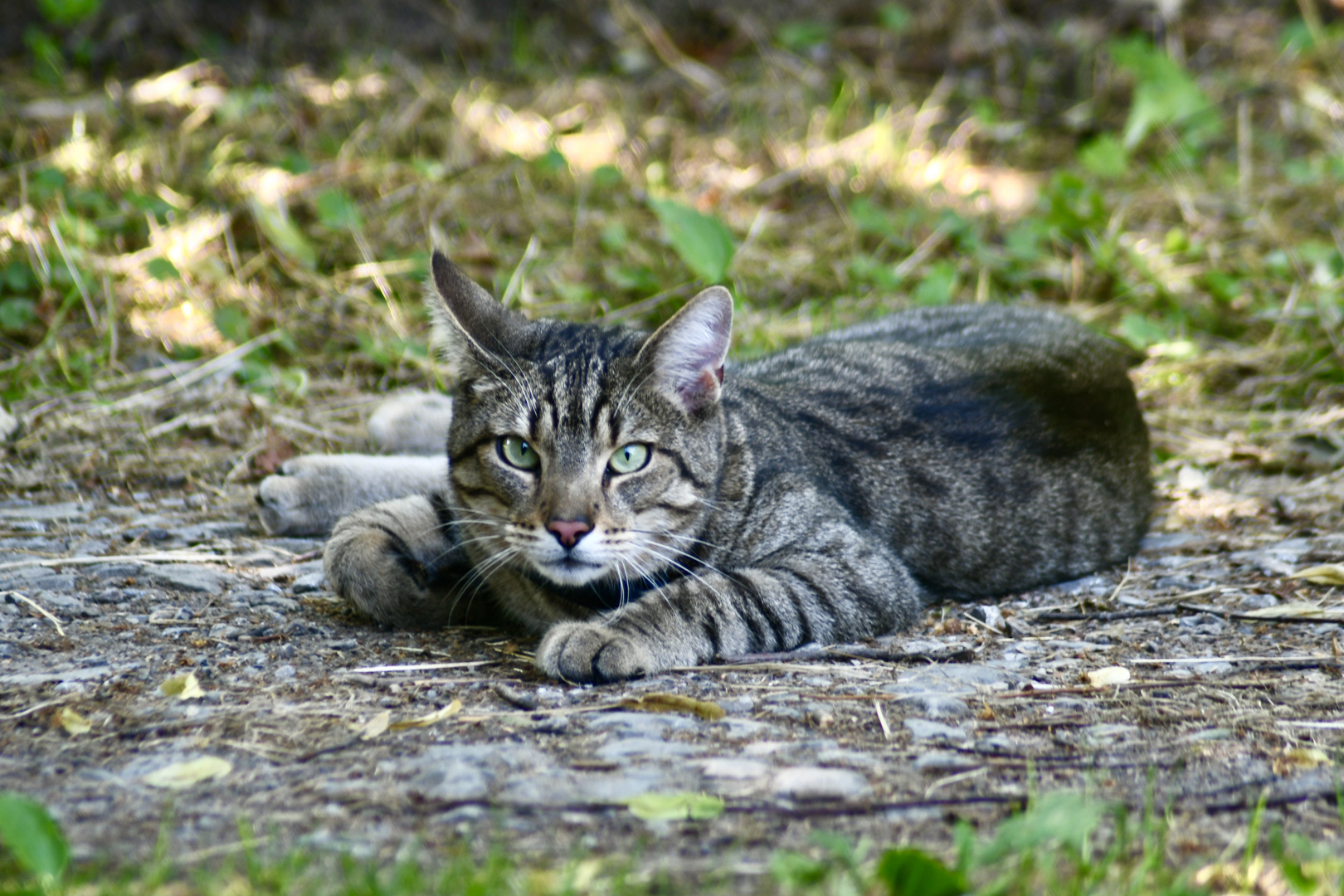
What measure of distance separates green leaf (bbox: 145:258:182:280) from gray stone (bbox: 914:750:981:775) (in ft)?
14.5

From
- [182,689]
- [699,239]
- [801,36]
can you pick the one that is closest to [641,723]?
[182,689]

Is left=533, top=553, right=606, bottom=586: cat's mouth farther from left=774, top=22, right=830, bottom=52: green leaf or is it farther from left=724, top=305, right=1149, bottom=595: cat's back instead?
left=774, top=22, right=830, bottom=52: green leaf

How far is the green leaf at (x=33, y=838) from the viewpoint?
1.62 metres

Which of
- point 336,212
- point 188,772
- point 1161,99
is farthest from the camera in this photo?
point 1161,99

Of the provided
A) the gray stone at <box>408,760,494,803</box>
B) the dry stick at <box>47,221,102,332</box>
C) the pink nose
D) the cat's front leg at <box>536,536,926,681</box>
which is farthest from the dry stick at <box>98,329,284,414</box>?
the gray stone at <box>408,760,494,803</box>

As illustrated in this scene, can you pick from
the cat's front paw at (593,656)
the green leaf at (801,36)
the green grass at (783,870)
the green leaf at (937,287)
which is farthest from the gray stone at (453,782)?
the green leaf at (801,36)

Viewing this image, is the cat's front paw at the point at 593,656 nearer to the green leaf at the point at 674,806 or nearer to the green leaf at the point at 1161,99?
the green leaf at the point at 674,806

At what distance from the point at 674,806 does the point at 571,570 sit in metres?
1.07

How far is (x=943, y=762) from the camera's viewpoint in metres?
2.18

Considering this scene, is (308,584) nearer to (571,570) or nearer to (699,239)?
(571,570)

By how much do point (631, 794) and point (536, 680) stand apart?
774 millimetres

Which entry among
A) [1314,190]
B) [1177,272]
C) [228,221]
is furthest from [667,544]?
[1314,190]

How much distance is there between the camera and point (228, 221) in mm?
5867

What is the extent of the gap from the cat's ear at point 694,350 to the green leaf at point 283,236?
10.5ft
